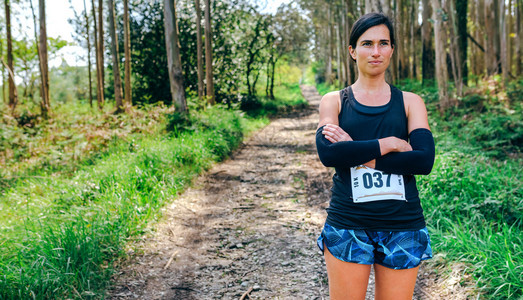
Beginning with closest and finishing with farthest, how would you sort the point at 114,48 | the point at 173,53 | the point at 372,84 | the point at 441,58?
the point at 372,84
the point at 173,53
the point at 441,58
the point at 114,48

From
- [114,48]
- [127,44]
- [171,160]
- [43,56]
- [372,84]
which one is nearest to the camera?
[372,84]

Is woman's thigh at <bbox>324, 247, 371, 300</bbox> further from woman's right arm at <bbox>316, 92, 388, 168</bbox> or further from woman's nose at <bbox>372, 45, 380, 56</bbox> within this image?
woman's nose at <bbox>372, 45, 380, 56</bbox>

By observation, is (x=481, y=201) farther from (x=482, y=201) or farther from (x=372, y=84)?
(x=372, y=84)

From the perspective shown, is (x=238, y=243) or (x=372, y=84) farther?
(x=238, y=243)

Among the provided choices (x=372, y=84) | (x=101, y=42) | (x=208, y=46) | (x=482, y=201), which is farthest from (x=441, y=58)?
(x=101, y=42)

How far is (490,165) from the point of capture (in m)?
5.81

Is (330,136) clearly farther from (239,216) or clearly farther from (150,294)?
(239,216)

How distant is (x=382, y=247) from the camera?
1.82 metres

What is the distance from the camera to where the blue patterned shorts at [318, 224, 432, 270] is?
181 cm

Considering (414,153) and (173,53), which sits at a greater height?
(173,53)

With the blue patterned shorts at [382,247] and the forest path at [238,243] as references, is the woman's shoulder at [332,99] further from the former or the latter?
the forest path at [238,243]

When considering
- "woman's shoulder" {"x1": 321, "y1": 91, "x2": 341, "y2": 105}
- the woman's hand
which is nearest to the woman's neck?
"woman's shoulder" {"x1": 321, "y1": 91, "x2": 341, "y2": 105}

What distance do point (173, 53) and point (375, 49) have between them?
8447 millimetres

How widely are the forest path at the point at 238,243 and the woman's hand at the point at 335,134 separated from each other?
2103 mm
